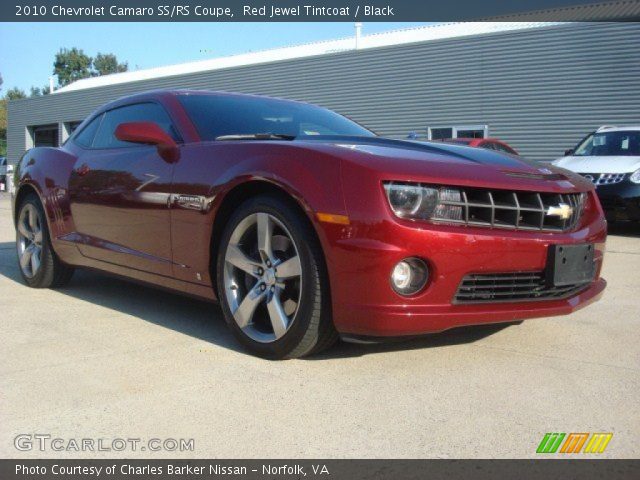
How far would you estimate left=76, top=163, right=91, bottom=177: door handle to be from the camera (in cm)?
449

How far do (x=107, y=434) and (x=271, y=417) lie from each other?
1.94 ft

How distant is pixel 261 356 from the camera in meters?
3.25

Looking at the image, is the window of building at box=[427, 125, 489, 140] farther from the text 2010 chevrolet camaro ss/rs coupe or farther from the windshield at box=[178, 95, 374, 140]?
the text 2010 chevrolet camaro ss/rs coupe

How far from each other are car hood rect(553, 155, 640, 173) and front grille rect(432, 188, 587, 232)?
6928mm

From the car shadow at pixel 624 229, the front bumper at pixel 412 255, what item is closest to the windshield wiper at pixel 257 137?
the front bumper at pixel 412 255

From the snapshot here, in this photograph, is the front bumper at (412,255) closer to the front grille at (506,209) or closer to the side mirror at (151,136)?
the front grille at (506,209)

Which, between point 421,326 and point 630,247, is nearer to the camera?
point 421,326

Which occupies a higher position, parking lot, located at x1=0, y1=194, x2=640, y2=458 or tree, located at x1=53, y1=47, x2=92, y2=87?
tree, located at x1=53, y1=47, x2=92, y2=87

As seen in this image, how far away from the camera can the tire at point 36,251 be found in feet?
16.4

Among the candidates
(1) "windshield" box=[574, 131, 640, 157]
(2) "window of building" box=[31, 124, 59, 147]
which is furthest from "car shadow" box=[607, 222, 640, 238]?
(2) "window of building" box=[31, 124, 59, 147]

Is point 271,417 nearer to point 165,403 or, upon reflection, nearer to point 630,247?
point 165,403

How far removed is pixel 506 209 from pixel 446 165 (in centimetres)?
34

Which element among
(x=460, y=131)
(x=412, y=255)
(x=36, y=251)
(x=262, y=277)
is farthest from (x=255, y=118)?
(x=460, y=131)
